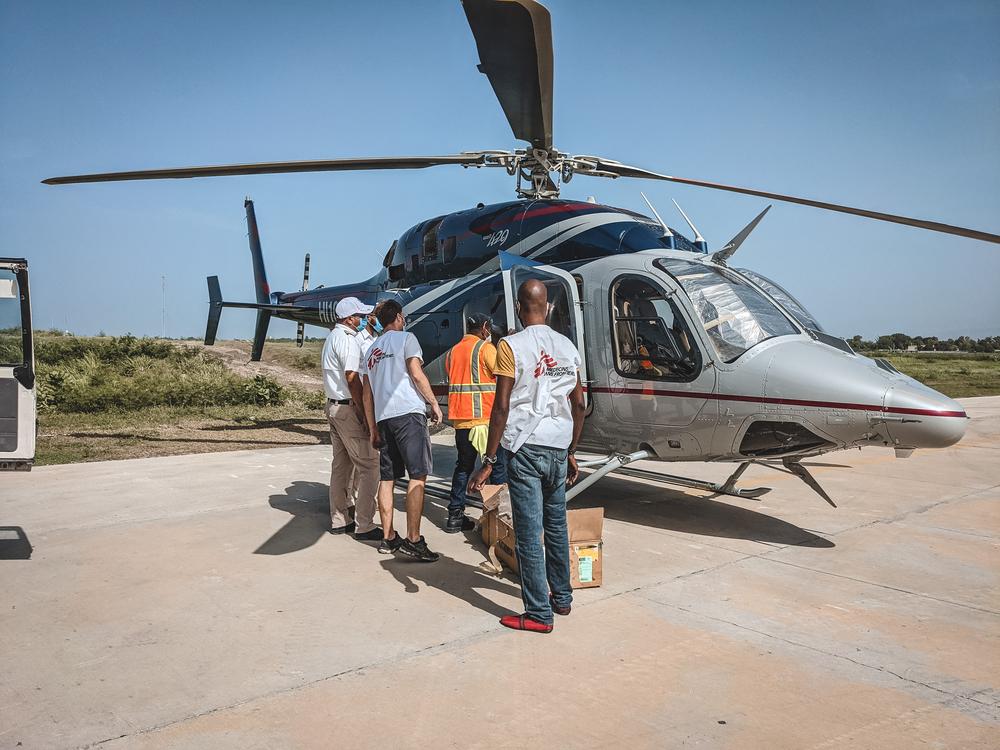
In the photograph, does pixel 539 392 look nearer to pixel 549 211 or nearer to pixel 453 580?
pixel 453 580

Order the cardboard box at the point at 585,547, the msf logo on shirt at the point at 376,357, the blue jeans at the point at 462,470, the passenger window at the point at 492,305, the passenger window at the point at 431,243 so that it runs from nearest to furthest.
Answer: the cardboard box at the point at 585,547 → the msf logo on shirt at the point at 376,357 → the blue jeans at the point at 462,470 → the passenger window at the point at 492,305 → the passenger window at the point at 431,243

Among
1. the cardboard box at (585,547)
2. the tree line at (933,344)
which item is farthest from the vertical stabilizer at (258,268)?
the tree line at (933,344)

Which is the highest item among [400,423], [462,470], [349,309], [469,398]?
[349,309]

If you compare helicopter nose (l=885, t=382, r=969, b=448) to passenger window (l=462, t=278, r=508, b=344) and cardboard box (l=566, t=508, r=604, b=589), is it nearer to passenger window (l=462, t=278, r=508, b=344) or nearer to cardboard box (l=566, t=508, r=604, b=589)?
cardboard box (l=566, t=508, r=604, b=589)

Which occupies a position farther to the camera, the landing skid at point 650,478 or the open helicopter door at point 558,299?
the open helicopter door at point 558,299

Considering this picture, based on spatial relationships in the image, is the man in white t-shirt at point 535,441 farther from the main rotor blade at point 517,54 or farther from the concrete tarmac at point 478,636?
the main rotor blade at point 517,54

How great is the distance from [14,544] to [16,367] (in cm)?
141

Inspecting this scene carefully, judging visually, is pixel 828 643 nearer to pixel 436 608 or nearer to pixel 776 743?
pixel 776 743

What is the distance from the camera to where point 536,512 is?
13.3 ft

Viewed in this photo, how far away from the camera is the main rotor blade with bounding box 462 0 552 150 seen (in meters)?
4.80

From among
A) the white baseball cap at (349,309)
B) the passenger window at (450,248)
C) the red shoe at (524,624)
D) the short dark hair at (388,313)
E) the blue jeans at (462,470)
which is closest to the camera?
the red shoe at (524,624)

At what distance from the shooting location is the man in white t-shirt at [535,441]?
3992mm

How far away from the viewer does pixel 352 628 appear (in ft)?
13.1

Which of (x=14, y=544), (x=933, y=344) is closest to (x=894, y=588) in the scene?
(x=14, y=544)
